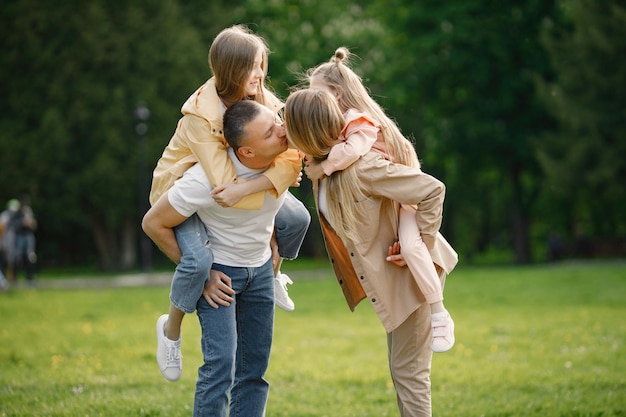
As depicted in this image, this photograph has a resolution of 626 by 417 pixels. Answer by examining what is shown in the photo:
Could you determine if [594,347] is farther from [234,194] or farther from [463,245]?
[463,245]

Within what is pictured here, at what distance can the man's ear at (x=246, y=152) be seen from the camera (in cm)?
430

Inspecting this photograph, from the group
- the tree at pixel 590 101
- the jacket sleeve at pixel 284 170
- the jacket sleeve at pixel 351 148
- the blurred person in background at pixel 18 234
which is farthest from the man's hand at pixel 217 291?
the tree at pixel 590 101

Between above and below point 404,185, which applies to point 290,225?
below

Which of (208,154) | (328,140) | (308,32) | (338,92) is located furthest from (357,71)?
(208,154)

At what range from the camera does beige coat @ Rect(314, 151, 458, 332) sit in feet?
14.1

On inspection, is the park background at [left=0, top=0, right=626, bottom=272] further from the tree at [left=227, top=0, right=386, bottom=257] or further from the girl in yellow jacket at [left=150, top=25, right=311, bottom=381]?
the girl in yellow jacket at [left=150, top=25, right=311, bottom=381]

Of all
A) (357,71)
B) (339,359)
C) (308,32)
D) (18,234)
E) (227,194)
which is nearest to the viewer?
(227,194)

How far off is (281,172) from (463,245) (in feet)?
143

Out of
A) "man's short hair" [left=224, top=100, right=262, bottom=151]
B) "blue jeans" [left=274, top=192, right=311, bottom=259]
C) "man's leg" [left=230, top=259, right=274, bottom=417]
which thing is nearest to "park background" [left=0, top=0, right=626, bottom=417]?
"blue jeans" [left=274, top=192, right=311, bottom=259]

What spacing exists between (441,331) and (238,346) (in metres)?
1.14

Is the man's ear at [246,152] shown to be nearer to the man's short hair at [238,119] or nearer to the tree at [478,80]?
the man's short hair at [238,119]

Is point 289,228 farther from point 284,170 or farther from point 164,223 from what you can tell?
point 164,223

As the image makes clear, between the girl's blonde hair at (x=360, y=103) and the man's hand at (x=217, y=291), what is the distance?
1119 mm

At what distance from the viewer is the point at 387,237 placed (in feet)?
15.0
